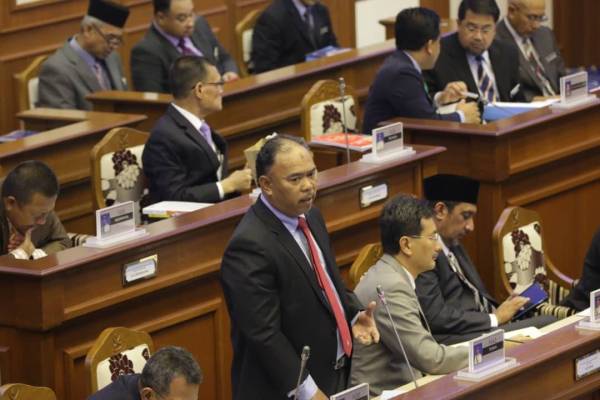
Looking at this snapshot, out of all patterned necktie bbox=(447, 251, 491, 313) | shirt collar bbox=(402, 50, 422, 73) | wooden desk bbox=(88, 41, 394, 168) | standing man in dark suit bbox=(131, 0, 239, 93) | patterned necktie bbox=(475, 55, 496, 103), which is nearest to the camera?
patterned necktie bbox=(447, 251, 491, 313)

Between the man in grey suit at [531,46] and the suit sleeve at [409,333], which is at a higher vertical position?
the man in grey suit at [531,46]

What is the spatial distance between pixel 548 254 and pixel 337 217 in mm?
1187

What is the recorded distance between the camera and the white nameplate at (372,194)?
19.2 ft

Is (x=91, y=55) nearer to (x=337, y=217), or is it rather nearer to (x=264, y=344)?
(x=337, y=217)

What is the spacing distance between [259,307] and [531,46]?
3738 millimetres

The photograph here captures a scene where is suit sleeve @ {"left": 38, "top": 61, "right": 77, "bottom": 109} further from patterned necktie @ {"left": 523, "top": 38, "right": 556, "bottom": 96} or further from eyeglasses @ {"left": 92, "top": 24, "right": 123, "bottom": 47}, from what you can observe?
patterned necktie @ {"left": 523, "top": 38, "right": 556, "bottom": 96}

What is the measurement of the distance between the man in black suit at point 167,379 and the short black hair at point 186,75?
207cm

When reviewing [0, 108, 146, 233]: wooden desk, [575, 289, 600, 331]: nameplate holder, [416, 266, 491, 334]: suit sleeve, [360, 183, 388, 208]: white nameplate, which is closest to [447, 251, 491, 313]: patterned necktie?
[416, 266, 491, 334]: suit sleeve

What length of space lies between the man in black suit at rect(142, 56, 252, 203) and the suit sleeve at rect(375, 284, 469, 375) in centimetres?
139

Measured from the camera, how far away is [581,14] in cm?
1074

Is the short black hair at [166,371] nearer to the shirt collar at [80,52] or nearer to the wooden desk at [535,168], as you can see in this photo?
the wooden desk at [535,168]

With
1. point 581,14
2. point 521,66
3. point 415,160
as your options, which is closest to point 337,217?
point 415,160

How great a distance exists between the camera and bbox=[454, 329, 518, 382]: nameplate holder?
13.6 feet

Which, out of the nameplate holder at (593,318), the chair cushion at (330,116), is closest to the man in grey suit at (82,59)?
the chair cushion at (330,116)
